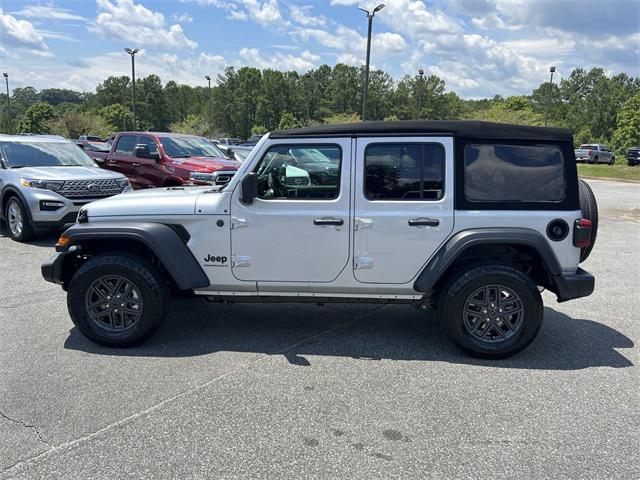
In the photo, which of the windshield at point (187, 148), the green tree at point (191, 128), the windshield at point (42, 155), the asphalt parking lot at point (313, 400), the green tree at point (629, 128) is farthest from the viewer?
the green tree at point (191, 128)

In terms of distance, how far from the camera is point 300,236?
410 centimetres

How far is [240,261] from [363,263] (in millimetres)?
1013

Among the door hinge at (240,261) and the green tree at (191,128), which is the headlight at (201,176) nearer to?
the door hinge at (240,261)

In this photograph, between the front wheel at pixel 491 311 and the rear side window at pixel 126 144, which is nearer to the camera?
the front wheel at pixel 491 311

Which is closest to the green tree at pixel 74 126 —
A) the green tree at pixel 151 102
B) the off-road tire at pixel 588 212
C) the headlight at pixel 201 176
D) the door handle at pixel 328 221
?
the headlight at pixel 201 176

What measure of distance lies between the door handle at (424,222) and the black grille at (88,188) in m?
6.08

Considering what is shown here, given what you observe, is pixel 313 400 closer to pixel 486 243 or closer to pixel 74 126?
pixel 486 243

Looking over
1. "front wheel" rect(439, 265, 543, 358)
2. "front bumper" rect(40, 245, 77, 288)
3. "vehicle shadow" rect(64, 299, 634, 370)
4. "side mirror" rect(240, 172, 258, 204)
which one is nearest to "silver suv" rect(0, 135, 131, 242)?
"vehicle shadow" rect(64, 299, 634, 370)

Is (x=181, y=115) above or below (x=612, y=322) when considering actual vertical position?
above

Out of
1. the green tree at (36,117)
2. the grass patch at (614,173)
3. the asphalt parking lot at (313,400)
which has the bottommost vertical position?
the asphalt parking lot at (313,400)

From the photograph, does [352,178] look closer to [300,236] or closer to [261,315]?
[300,236]

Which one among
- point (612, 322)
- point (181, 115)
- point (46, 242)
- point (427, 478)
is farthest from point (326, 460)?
point (181, 115)

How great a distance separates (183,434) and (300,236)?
1.75 m

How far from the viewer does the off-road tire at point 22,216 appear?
A: 26.3 ft
